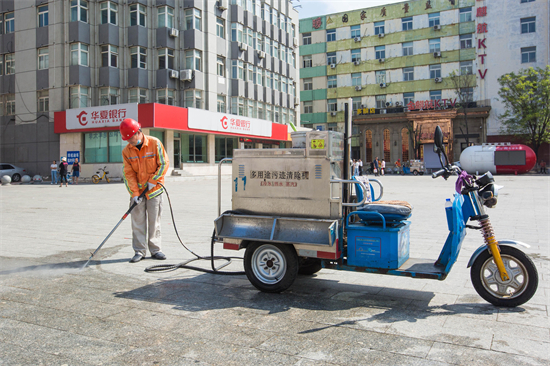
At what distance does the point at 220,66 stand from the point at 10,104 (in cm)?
1664

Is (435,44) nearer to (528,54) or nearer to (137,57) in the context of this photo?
(528,54)

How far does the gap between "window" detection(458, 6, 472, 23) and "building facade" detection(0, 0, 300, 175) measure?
2411cm

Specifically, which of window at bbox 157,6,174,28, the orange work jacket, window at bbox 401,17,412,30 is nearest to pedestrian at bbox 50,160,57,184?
window at bbox 157,6,174,28

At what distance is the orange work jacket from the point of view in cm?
646

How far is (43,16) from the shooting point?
33.5 m

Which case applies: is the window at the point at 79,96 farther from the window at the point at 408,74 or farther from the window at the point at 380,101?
the window at the point at 408,74

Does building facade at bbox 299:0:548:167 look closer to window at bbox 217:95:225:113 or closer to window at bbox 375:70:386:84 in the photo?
window at bbox 375:70:386:84

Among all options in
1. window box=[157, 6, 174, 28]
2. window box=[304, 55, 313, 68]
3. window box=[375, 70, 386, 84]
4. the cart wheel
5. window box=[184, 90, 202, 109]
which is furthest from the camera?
window box=[304, 55, 313, 68]

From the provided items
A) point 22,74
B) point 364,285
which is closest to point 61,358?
point 364,285

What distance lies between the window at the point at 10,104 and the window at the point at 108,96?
27.2ft

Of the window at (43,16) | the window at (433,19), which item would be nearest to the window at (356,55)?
the window at (433,19)

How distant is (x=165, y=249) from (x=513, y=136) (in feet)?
147

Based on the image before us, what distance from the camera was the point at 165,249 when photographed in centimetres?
727

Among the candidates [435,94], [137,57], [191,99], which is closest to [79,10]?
[137,57]
